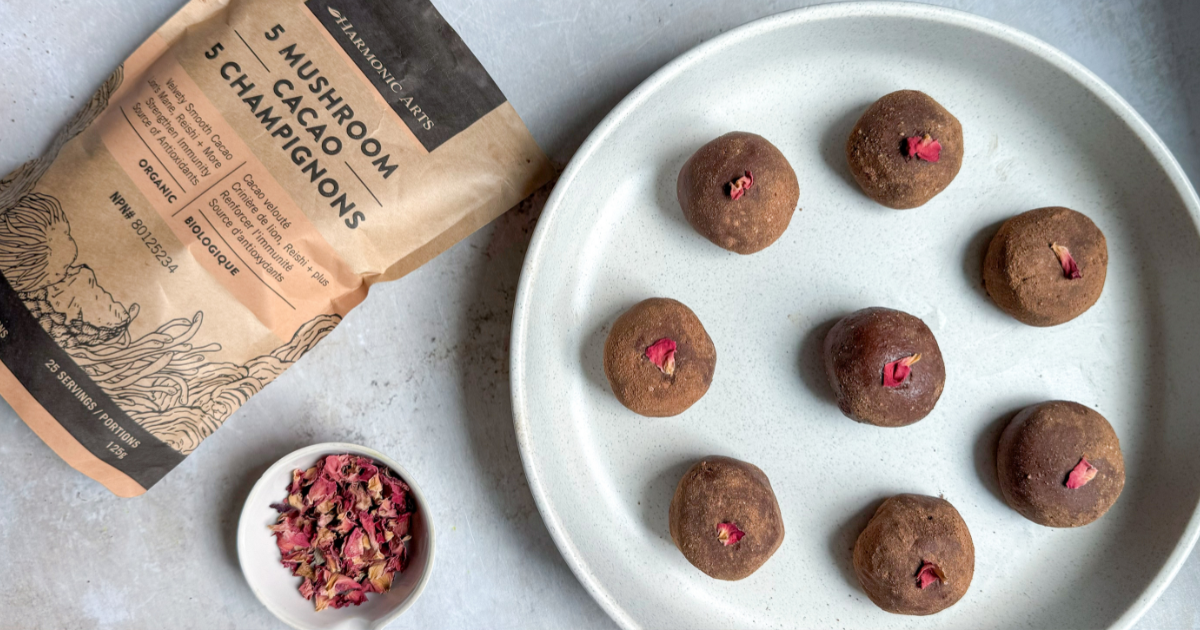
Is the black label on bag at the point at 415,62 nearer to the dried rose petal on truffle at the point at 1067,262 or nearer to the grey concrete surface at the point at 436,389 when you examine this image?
the grey concrete surface at the point at 436,389

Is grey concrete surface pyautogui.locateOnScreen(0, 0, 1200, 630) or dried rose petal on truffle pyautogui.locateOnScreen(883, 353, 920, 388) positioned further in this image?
grey concrete surface pyautogui.locateOnScreen(0, 0, 1200, 630)

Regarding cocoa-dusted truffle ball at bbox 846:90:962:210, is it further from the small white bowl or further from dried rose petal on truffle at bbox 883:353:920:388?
the small white bowl

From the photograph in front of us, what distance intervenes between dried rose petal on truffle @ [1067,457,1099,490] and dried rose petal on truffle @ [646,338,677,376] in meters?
0.61

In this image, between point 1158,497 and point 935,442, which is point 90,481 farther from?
point 1158,497

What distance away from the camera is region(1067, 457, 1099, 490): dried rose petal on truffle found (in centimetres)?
Answer: 95

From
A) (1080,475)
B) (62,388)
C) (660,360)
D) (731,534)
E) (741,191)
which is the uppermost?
(62,388)

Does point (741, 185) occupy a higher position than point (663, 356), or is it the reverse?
point (741, 185)

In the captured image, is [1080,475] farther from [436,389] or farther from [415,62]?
[415,62]

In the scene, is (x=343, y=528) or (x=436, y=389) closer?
(x=343, y=528)

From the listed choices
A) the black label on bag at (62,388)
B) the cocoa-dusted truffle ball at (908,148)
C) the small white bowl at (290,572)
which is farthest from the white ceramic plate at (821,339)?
the black label on bag at (62,388)

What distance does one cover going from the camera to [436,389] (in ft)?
3.75

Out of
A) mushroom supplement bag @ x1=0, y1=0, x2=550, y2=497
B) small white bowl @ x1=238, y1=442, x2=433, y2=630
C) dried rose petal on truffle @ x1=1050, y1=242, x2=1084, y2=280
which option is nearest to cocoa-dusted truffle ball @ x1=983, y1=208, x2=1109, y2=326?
dried rose petal on truffle @ x1=1050, y1=242, x2=1084, y2=280

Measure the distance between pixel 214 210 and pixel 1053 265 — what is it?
1.28 meters

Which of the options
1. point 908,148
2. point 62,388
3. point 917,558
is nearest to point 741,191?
point 908,148
